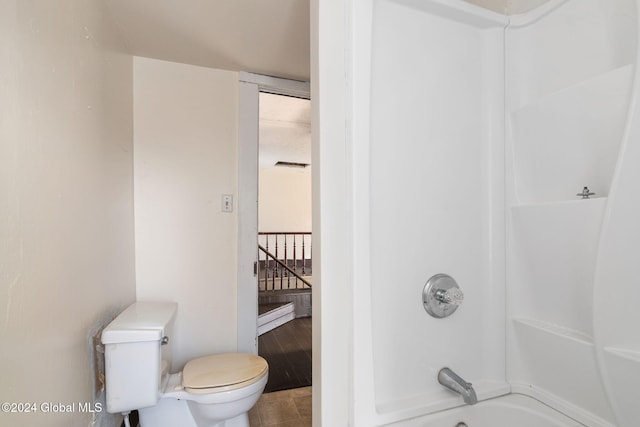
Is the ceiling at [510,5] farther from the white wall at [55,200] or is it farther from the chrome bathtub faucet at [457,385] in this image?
the white wall at [55,200]

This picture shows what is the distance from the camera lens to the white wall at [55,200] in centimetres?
66

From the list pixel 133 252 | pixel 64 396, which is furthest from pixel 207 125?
pixel 64 396

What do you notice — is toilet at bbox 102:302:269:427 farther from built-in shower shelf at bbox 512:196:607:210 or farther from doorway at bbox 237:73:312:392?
built-in shower shelf at bbox 512:196:607:210

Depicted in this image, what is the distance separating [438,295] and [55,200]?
1247 mm

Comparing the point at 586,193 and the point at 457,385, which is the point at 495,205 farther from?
the point at 457,385

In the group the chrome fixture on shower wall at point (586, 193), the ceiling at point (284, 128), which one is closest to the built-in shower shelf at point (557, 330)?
the chrome fixture on shower wall at point (586, 193)

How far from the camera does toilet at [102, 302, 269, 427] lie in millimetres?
1146

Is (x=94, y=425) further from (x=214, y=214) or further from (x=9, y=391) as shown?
(x=214, y=214)

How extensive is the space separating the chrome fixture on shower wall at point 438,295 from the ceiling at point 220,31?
1.32 meters

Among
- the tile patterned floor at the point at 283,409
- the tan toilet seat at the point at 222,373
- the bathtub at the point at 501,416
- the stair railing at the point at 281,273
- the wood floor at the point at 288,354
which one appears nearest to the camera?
the bathtub at the point at 501,416

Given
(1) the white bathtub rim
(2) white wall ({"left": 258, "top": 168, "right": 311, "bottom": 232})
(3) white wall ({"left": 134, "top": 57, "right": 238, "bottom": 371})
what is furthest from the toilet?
(2) white wall ({"left": 258, "top": 168, "right": 311, "bottom": 232})

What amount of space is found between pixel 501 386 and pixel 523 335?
0.20 m

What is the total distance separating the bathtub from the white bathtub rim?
1 centimetres

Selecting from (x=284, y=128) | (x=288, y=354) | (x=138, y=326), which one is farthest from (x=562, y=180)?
(x=284, y=128)
